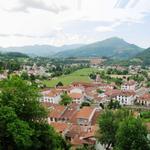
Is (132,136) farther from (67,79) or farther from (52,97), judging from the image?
(67,79)

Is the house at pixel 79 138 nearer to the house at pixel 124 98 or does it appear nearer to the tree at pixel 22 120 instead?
the tree at pixel 22 120

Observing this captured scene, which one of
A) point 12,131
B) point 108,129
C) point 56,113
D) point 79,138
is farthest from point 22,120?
point 56,113

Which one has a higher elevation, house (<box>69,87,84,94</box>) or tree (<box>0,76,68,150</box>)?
tree (<box>0,76,68,150</box>)

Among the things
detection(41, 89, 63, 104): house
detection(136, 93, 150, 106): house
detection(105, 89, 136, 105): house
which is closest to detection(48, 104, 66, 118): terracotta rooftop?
detection(41, 89, 63, 104): house

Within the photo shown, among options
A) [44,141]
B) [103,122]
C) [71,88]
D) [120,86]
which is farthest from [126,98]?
[44,141]

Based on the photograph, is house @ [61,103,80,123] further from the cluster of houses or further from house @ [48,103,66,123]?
house @ [48,103,66,123]

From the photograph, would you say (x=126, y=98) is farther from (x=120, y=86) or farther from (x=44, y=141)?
(x=44, y=141)
